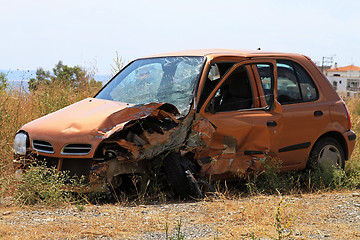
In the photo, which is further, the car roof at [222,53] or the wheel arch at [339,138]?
the wheel arch at [339,138]

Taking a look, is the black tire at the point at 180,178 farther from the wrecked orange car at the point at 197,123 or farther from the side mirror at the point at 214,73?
the side mirror at the point at 214,73

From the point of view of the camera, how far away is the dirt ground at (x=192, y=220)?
4957 millimetres

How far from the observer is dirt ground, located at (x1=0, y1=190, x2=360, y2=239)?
4957 mm

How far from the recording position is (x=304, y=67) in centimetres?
805

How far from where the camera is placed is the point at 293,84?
778 cm

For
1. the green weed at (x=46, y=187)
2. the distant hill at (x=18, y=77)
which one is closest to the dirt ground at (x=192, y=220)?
the green weed at (x=46, y=187)

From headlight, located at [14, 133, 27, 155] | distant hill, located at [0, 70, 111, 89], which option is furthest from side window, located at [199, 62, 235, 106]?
distant hill, located at [0, 70, 111, 89]

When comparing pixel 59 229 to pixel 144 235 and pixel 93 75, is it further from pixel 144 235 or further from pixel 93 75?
pixel 93 75

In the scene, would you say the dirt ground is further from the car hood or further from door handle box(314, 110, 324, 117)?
door handle box(314, 110, 324, 117)

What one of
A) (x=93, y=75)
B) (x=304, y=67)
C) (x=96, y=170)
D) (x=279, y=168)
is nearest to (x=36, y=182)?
(x=96, y=170)

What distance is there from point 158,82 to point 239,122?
4.06ft

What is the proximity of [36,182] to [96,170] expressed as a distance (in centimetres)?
70

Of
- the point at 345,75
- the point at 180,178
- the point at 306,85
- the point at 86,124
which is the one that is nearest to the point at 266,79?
the point at 306,85

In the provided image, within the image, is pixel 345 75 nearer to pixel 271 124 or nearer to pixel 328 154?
pixel 328 154
